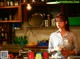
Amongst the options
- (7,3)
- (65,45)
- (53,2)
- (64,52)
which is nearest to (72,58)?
(64,52)

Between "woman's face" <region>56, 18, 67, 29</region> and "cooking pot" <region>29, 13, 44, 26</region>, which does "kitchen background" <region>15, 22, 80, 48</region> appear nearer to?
"cooking pot" <region>29, 13, 44, 26</region>

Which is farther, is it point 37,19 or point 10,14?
point 10,14

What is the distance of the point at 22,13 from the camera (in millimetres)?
4285

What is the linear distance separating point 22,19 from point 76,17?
1047 mm

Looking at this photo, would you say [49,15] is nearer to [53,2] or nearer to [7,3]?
[53,2]

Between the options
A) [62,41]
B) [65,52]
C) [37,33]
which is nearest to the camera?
[65,52]

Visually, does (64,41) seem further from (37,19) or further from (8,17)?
(8,17)

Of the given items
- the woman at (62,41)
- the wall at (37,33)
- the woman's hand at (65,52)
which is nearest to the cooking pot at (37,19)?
the wall at (37,33)

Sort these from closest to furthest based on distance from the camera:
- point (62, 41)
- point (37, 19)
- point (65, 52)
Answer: point (65, 52) < point (62, 41) < point (37, 19)

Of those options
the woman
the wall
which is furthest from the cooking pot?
the woman

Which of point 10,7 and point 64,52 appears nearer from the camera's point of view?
point 64,52

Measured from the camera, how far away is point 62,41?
88.4 inches

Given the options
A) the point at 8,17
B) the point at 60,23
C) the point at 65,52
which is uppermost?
the point at 60,23

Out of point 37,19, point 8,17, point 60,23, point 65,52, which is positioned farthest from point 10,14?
point 65,52
